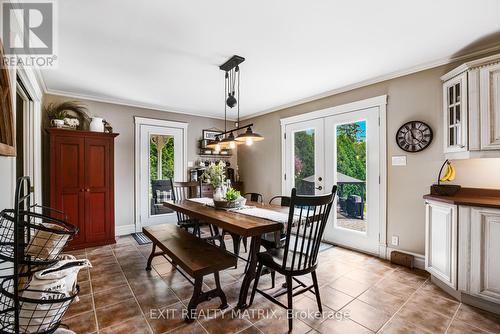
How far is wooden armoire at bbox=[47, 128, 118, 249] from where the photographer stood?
11.2ft

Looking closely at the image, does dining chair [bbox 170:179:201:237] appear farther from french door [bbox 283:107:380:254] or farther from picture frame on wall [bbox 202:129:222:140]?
french door [bbox 283:107:380:254]

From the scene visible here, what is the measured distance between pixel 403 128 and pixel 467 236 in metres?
1.43

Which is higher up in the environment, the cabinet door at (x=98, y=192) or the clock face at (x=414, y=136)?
the clock face at (x=414, y=136)

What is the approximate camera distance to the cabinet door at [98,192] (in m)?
3.65

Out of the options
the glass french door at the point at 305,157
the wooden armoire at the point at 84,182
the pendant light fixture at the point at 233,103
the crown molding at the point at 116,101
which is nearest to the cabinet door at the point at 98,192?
the wooden armoire at the point at 84,182

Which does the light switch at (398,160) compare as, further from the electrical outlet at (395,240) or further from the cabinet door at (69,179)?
the cabinet door at (69,179)

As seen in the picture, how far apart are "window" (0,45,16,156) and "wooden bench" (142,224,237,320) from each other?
1398 mm

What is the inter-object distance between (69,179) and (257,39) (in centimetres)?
335

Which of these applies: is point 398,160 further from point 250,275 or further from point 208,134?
point 208,134

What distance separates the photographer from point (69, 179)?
3514 mm

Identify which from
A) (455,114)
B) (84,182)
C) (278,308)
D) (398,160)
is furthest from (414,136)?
(84,182)

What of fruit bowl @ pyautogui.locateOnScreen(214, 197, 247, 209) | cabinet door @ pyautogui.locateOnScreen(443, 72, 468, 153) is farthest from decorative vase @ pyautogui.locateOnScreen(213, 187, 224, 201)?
cabinet door @ pyautogui.locateOnScreen(443, 72, 468, 153)

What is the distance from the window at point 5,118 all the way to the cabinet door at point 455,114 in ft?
11.9

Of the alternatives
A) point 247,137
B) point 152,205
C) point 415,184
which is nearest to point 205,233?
point 152,205
